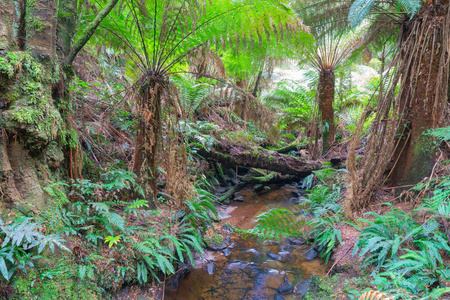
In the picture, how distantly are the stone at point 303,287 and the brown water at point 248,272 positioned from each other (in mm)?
53

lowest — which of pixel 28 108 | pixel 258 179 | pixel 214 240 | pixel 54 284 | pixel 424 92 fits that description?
pixel 214 240

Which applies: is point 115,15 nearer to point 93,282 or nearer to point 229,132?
point 93,282

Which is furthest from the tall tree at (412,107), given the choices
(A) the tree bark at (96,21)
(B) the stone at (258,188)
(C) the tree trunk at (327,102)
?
(A) the tree bark at (96,21)

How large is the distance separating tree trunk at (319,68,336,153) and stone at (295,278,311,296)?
390 centimetres

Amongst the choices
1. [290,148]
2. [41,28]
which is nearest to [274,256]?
[41,28]

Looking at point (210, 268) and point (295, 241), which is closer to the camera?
point (210, 268)

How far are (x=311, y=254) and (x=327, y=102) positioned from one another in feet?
12.3

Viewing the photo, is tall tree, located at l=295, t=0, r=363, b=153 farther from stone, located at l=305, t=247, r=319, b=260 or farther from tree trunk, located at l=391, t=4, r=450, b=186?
stone, located at l=305, t=247, r=319, b=260

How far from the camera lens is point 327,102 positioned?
5.93 m

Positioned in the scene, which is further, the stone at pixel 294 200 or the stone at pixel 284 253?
the stone at pixel 294 200

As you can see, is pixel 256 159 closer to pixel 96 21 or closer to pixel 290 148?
pixel 290 148

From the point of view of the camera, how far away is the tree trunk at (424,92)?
123 inches

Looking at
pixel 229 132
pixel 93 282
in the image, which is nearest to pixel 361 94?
pixel 229 132

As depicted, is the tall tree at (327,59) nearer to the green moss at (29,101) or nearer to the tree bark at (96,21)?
the tree bark at (96,21)
